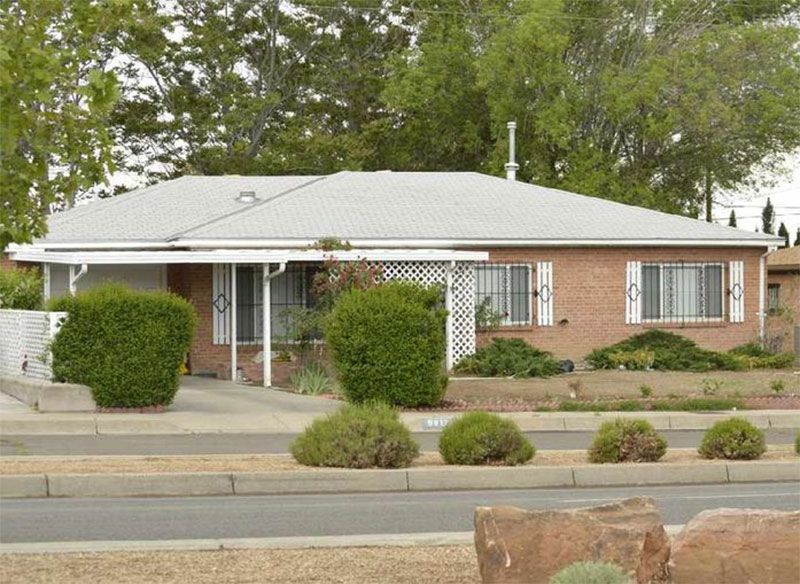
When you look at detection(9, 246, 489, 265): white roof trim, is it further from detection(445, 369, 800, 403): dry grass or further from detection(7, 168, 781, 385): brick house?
detection(445, 369, 800, 403): dry grass

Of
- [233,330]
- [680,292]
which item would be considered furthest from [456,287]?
[680,292]

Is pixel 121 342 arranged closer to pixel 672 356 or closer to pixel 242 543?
pixel 242 543

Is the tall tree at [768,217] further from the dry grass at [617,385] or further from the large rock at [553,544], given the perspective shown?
the large rock at [553,544]

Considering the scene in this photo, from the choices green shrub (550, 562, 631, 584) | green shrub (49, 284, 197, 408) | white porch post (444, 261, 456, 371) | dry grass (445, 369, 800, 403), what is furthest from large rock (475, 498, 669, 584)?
white porch post (444, 261, 456, 371)

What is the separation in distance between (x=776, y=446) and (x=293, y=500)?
306 inches

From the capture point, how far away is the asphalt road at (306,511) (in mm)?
12328

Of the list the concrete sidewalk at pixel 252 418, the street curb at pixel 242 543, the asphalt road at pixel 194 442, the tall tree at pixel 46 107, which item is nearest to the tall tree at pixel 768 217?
the concrete sidewalk at pixel 252 418

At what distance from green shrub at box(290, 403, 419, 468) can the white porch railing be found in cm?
756

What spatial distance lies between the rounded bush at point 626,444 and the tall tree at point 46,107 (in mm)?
6039

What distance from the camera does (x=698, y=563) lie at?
915 cm

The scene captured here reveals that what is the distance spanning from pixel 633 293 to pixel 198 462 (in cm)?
1840

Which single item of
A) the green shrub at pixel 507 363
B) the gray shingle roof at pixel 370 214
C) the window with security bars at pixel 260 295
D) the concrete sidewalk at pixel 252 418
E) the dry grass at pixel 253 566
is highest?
the gray shingle roof at pixel 370 214

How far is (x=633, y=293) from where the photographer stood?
3391cm

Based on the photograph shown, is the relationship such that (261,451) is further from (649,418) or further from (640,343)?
(640,343)
